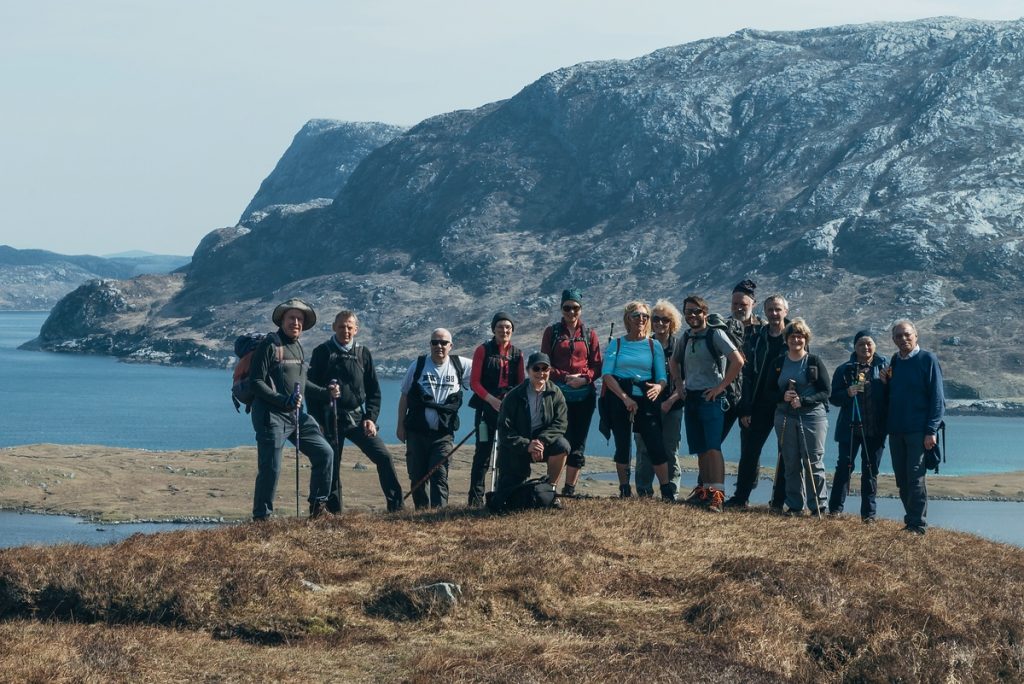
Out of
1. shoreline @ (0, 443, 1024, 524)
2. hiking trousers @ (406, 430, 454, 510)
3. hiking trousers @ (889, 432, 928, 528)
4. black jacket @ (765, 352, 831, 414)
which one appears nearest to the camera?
hiking trousers @ (889, 432, 928, 528)

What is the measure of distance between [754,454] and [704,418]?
124cm

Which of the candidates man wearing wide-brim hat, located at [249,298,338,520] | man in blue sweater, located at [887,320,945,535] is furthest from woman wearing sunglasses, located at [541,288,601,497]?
man in blue sweater, located at [887,320,945,535]

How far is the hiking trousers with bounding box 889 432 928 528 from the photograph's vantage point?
15062mm

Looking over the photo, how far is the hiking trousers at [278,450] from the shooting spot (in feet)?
47.5

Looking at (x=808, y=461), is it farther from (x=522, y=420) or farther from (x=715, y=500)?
(x=522, y=420)

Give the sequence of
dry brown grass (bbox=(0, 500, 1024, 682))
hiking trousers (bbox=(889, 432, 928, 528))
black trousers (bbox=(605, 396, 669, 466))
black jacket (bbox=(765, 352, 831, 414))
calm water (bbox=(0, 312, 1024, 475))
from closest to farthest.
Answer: dry brown grass (bbox=(0, 500, 1024, 682)), hiking trousers (bbox=(889, 432, 928, 528)), black jacket (bbox=(765, 352, 831, 414)), black trousers (bbox=(605, 396, 669, 466)), calm water (bbox=(0, 312, 1024, 475))

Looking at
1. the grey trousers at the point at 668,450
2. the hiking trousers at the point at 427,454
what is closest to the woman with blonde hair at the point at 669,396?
the grey trousers at the point at 668,450

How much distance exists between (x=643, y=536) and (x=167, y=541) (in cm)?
540

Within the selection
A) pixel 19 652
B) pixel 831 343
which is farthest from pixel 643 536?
pixel 831 343

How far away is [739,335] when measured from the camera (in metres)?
15.8

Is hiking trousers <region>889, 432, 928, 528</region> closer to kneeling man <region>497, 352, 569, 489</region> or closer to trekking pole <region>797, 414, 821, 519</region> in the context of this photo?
trekking pole <region>797, 414, 821, 519</region>

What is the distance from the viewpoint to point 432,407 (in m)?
15.8

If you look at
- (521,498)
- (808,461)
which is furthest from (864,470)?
(521,498)

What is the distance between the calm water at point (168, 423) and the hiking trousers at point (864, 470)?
279 ft
